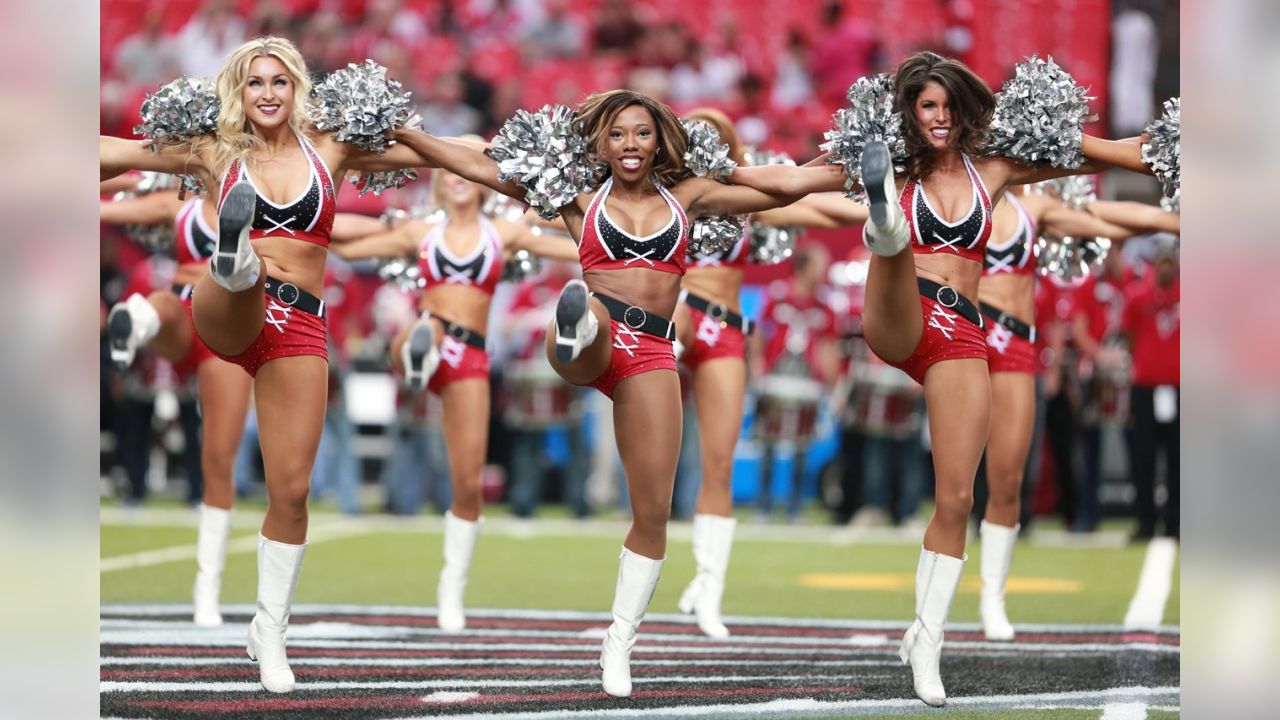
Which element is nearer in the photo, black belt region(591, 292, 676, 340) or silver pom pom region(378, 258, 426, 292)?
black belt region(591, 292, 676, 340)

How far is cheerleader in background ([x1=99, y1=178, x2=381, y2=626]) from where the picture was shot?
7156 mm

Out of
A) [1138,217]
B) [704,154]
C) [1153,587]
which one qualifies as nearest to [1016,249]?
[1138,217]

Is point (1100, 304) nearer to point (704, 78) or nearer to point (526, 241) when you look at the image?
point (704, 78)

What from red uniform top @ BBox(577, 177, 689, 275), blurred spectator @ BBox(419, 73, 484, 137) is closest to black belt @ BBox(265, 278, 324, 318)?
red uniform top @ BBox(577, 177, 689, 275)

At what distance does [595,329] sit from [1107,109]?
9.72 meters

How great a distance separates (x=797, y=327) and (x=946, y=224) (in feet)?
24.0

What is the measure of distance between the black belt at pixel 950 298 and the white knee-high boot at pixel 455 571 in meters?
2.73

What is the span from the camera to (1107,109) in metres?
13.4

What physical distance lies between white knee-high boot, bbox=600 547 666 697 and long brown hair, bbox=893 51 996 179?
5.24 feet

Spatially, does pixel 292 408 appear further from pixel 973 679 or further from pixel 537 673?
pixel 973 679

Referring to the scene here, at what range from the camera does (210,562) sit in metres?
7.27

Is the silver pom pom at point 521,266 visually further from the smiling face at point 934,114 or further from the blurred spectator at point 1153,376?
the blurred spectator at point 1153,376

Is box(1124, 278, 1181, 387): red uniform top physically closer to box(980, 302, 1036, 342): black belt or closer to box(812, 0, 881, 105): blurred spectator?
box(980, 302, 1036, 342): black belt
